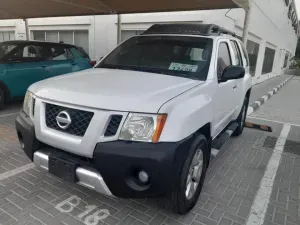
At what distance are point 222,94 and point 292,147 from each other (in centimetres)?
261

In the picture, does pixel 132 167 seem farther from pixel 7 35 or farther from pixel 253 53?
pixel 7 35

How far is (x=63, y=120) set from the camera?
7.40 feet

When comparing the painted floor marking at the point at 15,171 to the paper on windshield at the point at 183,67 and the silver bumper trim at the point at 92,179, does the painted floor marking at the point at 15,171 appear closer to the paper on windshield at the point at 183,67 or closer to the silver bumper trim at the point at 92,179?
the silver bumper trim at the point at 92,179

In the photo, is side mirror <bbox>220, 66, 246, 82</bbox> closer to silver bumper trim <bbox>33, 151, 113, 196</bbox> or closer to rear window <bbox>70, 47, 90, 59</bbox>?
silver bumper trim <bbox>33, 151, 113, 196</bbox>

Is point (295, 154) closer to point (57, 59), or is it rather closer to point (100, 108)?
point (100, 108)

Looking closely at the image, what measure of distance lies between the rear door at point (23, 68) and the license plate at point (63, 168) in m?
4.44

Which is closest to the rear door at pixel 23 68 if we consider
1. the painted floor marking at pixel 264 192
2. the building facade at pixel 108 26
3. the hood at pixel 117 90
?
the hood at pixel 117 90

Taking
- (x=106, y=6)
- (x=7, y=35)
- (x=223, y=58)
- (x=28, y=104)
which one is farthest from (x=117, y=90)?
(x=7, y=35)

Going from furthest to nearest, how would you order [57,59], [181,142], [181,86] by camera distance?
[57,59], [181,86], [181,142]

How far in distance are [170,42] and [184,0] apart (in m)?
3.27

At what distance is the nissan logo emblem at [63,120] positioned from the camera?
7.33ft

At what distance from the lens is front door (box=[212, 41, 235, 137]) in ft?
10.2

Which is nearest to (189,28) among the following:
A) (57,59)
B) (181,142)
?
(181,142)

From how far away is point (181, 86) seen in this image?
8.27 ft
